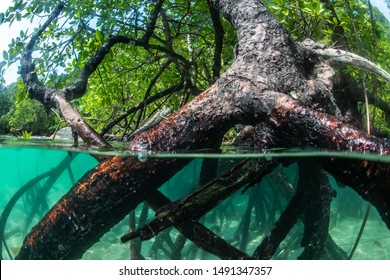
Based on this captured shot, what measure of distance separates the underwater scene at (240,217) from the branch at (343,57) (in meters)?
0.70

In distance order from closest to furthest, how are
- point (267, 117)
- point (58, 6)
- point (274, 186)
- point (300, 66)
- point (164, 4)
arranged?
point (267, 117) → point (274, 186) → point (300, 66) → point (58, 6) → point (164, 4)

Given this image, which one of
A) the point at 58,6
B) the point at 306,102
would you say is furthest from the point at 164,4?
the point at 306,102

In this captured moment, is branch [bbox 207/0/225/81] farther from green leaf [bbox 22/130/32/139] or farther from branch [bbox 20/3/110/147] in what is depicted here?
green leaf [bbox 22/130/32/139]

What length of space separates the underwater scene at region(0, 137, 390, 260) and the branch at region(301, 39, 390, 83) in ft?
2.28

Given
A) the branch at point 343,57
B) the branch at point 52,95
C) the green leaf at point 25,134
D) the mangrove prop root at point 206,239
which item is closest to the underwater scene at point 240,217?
the mangrove prop root at point 206,239

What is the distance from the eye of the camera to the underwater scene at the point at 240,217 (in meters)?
2.35

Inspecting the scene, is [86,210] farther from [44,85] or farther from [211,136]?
[44,85]

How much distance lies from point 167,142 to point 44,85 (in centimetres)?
148

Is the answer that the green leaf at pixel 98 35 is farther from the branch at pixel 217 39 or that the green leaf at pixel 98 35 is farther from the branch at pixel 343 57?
the branch at pixel 343 57

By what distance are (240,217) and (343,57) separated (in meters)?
1.17

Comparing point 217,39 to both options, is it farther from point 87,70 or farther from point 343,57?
point 343,57

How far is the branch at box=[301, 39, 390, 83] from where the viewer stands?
267 centimetres

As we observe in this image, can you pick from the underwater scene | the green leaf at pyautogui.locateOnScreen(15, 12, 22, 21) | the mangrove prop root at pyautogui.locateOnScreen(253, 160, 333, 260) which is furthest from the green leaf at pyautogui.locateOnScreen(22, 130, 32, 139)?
the mangrove prop root at pyautogui.locateOnScreen(253, 160, 333, 260)
